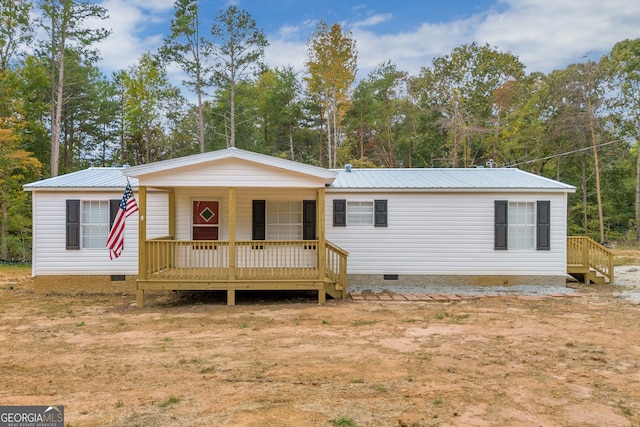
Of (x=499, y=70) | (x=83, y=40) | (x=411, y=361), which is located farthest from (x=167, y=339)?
(x=499, y=70)

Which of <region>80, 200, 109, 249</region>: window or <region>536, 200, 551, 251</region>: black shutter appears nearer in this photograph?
<region>80, 200, 109, 249</region>: window

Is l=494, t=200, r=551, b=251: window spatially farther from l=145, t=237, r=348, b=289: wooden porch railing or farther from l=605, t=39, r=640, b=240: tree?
Answer: l=605, t=39, r=640, b=240: tree

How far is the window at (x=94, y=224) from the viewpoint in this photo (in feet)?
37.3

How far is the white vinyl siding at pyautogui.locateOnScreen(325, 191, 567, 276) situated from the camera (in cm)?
1165

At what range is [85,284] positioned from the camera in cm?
1140

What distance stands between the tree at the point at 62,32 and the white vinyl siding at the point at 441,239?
17130 millimetres

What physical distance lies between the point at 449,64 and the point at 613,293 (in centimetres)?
2211

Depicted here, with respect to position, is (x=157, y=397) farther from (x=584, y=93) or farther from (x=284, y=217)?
(x=584, y=93)

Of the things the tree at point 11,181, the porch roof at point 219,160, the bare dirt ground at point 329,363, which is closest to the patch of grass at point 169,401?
the bare dirt ground at point 329,363

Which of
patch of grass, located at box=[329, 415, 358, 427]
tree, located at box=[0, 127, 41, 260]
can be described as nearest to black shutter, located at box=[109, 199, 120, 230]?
patch of grass, located at box=[329, 415, 358, 427]

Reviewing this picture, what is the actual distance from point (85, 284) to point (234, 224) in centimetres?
505

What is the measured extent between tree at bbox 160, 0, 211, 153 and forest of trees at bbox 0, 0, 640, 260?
0.07 meters

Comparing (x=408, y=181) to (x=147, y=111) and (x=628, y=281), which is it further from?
(x=147, y=111)

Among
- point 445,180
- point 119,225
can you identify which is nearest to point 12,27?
point 119,225
